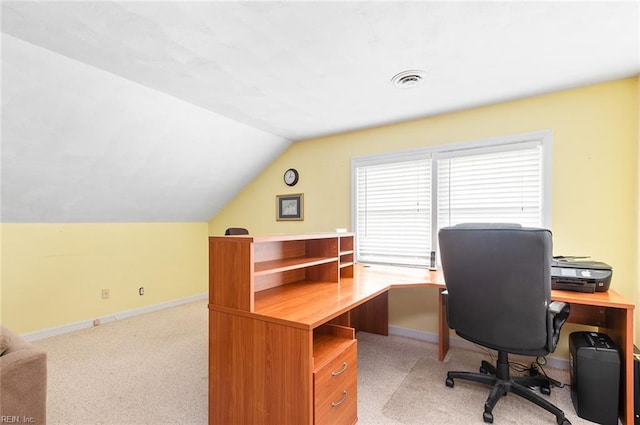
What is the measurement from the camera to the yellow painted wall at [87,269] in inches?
120

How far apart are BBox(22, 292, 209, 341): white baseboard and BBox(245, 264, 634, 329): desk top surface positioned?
108 inches

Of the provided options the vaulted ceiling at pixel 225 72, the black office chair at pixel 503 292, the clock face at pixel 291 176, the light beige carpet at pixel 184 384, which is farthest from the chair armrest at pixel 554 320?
the clock face at pixel 291 176

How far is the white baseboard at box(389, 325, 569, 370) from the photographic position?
8.41ft

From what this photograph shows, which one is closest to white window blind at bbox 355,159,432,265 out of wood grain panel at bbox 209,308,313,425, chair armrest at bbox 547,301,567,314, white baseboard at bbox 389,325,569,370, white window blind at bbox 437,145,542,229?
white window blind at bbox 437,145,542,229

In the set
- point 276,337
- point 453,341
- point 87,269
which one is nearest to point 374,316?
point 453,341

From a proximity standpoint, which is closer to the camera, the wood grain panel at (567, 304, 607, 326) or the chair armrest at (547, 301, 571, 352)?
the chair armrest at (547, 301, 571, 352)

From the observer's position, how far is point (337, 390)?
1.67 m

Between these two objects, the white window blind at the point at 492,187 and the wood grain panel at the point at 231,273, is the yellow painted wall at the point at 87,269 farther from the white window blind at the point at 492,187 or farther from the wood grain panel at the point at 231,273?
the white window blind at the point at 492,187

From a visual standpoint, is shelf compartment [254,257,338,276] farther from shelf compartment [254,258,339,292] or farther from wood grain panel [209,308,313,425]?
wood grain panel [209,308,313,425]

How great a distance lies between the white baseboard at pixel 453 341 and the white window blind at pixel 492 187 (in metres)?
1.14

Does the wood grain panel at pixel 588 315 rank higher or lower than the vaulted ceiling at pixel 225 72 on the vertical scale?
lower

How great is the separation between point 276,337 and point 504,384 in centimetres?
163

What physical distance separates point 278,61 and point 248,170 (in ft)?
7.80

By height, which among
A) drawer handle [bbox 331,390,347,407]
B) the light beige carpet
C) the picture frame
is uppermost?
the picture frame
